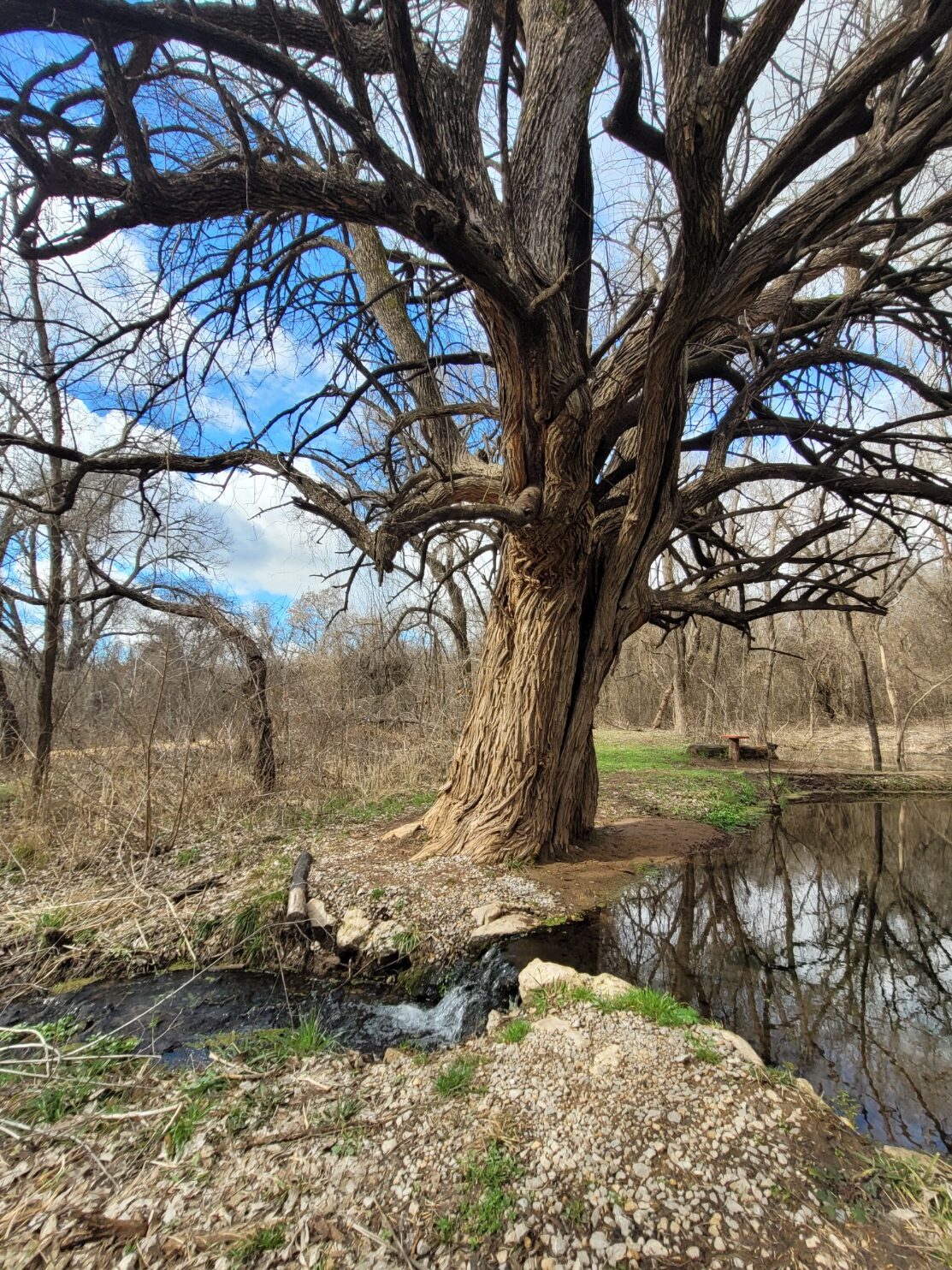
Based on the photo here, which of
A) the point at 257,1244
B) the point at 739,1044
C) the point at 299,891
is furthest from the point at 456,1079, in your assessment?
the point at 299,891

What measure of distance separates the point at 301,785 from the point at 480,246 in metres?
7.33

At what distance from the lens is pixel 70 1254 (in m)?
1.84

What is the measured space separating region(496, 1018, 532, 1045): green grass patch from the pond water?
1.24 metres

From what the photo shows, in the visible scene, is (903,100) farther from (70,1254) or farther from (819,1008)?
(70,1254)

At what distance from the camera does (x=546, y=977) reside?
3781mm

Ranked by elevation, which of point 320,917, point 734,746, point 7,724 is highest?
point 7,724

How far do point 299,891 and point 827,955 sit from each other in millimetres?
4573

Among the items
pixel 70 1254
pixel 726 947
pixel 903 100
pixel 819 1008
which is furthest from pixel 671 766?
pixel 70 1254

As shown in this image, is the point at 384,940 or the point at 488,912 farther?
the point at 488,912

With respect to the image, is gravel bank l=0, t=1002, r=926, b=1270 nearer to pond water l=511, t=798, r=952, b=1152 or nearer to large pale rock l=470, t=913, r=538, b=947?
pond water l=511, t=798, r=952, b=1152

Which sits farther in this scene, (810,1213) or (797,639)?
(797,639)

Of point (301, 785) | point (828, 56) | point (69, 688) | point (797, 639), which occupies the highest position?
point (828, 56)

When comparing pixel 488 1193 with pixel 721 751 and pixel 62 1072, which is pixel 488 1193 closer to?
pixel 62 1072

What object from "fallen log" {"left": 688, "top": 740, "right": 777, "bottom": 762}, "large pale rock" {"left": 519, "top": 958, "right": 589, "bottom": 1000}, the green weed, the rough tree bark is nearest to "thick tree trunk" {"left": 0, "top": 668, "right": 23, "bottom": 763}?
the rough tree bark
